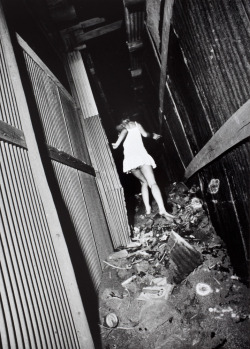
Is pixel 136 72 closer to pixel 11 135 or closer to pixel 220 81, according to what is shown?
pixel 220 81

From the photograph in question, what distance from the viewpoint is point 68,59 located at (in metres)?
4.83

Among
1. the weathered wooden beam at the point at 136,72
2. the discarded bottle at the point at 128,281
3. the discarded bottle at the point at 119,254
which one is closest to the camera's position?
the discarded bottle at the point at 128,281

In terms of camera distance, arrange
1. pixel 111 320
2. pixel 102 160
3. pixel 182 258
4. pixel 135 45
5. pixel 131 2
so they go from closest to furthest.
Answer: pixel 111 320 < pixel 182 258 < pixel 131 2 < pixel 102 160 < pixel 135 45

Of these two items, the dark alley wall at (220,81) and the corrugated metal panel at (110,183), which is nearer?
the dark alley wall at (220,81)

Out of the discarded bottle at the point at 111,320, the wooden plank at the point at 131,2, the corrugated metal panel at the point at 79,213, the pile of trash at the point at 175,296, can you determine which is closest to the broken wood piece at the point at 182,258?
the pile of trash at the point at 175,296

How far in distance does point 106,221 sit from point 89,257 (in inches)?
52.5

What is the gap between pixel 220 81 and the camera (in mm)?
1787

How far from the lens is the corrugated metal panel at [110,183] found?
4.23m

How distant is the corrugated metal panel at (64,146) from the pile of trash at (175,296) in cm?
42

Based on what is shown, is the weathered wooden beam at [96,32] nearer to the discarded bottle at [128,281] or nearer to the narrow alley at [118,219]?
the narrow alley at [118,219]

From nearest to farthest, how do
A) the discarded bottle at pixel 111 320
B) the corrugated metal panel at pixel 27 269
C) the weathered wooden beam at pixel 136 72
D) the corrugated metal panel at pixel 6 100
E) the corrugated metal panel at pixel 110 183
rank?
the corrugated metal panel at pixel 27 269 < the corrugated metal panel at pixel 6 100 < the discarded bottle at pixel 111 320 < the corrugated metal panel at pixel 110 183 < the weathered wooden beam at pixel 136 72

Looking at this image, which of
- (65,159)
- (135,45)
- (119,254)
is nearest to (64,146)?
(65,159)

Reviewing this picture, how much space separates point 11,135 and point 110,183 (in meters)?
2.59

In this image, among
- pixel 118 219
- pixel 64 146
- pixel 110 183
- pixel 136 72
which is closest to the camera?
pixel 64 146
